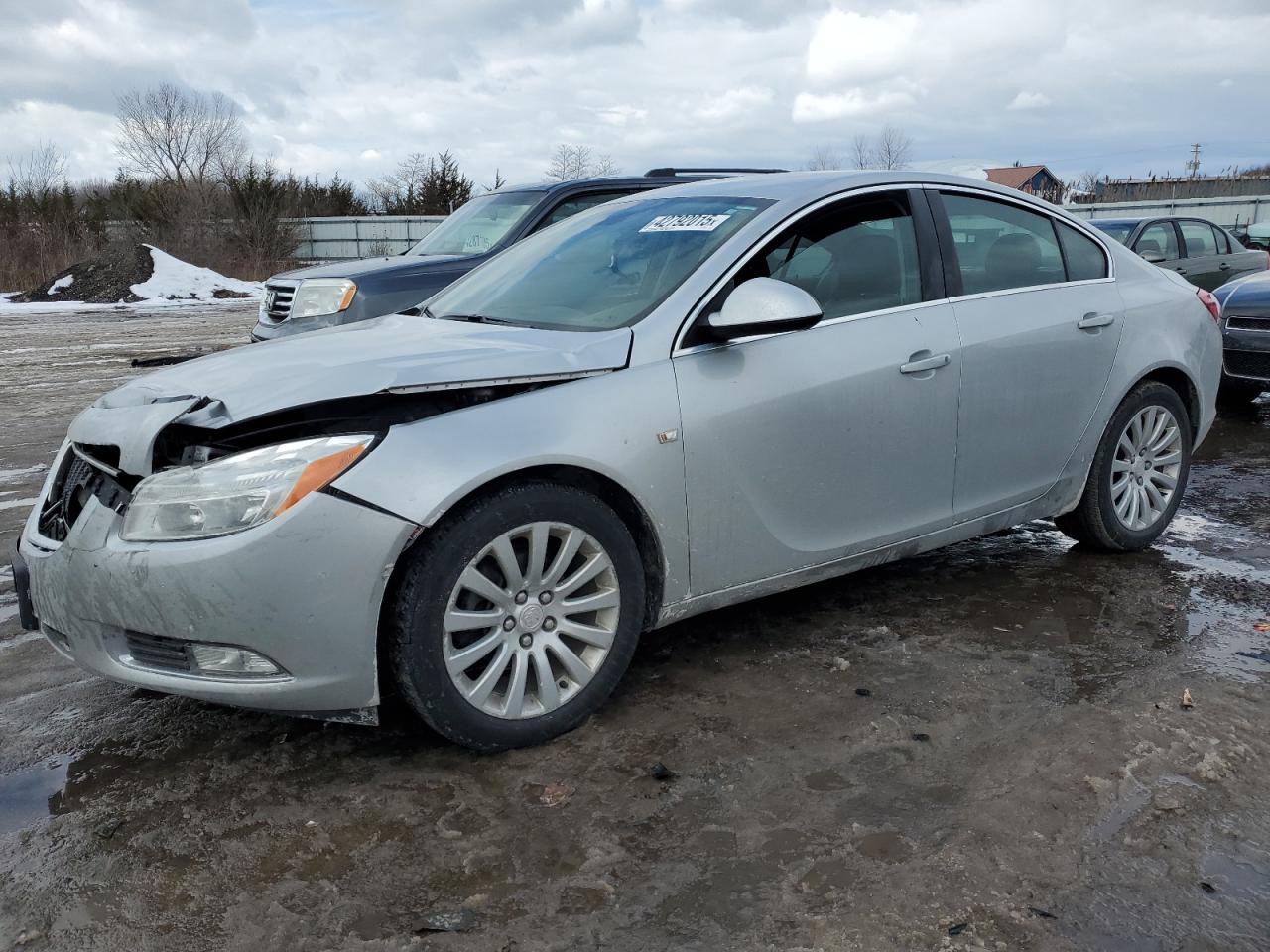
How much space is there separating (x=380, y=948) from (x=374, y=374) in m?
1.45

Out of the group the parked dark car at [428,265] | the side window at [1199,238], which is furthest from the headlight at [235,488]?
the side window at [1199,238]

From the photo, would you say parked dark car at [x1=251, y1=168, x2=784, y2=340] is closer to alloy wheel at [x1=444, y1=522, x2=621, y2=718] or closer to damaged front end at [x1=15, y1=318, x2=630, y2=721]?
damaged front end at [x1=15, y1=318, x2=630, y2=721]

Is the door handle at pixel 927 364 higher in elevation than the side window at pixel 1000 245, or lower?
lower

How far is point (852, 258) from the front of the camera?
395 centimetres

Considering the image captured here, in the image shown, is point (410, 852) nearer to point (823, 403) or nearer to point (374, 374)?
point (374, 374)

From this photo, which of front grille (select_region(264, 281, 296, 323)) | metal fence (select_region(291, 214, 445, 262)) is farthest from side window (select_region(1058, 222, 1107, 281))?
metal fence (select_region(291, 214, 445, 262))

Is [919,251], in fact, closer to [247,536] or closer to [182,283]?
[247,536]

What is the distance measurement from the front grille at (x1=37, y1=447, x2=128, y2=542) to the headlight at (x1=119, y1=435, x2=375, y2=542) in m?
0.17

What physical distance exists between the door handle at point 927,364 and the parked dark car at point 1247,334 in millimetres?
5535

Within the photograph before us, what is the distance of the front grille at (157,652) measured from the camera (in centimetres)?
291

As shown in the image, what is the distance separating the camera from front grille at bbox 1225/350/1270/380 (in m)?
8.44

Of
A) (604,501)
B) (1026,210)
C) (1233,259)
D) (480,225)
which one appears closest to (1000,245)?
(1026,210)

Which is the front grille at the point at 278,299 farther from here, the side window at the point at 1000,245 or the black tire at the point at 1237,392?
the black tire at the point at 1237,392

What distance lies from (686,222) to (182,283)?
26.2 m
